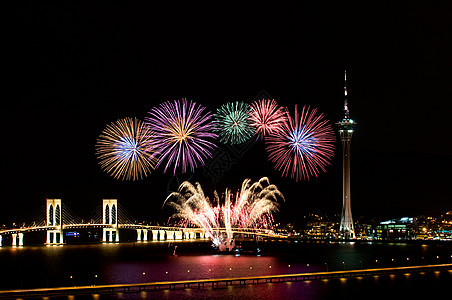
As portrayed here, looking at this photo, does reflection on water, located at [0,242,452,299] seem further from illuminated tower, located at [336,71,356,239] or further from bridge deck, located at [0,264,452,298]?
illuminated tower, located at [336,71,356,239]

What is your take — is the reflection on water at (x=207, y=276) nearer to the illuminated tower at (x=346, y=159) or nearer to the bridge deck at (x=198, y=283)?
the bridge deck at (x=198, y=283)

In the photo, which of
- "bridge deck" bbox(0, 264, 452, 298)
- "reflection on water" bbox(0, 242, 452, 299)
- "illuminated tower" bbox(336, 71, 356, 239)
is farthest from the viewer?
"illuminated tower" bbox(336, 71, 356, 239)

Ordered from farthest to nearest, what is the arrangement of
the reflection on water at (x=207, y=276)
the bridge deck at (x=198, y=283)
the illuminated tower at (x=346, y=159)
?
1. the illuminated tower at (x=346, y=159)
2. the reflection on water at (x=207, y=276)
3. the bridge deck at (x=198, y=283)

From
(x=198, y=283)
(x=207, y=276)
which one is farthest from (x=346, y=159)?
(x=198, y=283)

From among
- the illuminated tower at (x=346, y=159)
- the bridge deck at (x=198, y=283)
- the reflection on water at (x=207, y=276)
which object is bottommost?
the reflection on water at (x=207, y=276)

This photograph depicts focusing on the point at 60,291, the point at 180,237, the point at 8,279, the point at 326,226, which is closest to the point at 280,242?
the point at 180,237

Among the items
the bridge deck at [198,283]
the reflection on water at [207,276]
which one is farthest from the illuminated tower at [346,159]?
the bridge deck at [198,283]

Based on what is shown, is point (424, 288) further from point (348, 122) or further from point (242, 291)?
point (348, 122)

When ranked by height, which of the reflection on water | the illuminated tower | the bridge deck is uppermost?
the illuminated tower

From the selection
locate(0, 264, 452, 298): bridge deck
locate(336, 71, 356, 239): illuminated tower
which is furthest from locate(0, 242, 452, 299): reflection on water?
locate(336, 71, 356, 239): illuminated tower

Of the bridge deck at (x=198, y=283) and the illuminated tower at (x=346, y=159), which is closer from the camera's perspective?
the bridge deck at (x=198, y=283)
